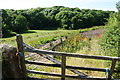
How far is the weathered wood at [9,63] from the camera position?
386 centimetres

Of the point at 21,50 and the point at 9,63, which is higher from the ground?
the point at 21,50

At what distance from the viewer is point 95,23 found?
60875 mm

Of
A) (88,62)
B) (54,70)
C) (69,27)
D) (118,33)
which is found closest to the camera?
(118,33)

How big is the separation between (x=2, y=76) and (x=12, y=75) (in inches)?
12.2

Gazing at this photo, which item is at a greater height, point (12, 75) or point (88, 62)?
point (12, 75)

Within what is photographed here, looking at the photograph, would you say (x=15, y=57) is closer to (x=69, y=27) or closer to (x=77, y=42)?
(x=77, y=42)

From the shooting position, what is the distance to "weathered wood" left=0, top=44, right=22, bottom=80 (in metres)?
3.86

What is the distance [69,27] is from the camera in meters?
54.4

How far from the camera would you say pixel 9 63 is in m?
3.91

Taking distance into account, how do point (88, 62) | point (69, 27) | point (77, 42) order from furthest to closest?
point (69, 27) < point (77, 42) < point (88, 62)

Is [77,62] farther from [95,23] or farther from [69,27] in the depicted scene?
[95,23]

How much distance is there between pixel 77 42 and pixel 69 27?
42814mm

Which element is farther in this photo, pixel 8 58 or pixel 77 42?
pixel 77 42

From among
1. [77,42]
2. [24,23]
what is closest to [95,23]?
[24,23]
